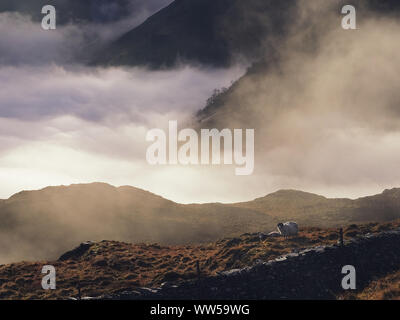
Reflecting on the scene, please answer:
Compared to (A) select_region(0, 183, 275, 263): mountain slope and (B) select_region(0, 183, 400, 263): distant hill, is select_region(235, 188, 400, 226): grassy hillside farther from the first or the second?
(A) select_region(0, 183, 275, 263): mountain slope

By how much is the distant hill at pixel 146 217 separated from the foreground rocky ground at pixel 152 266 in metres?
67.9

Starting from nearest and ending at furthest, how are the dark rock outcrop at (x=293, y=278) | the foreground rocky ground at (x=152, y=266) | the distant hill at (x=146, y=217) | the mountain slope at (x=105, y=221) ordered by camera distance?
the dark rock outcrop at (x=293, y=278) < the foreground rocky ground at (x=152, y=266) < the distant hill at (x=146, y=217) < the mountain slope at (x=105, y=221)

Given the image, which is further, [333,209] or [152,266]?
[333,209]

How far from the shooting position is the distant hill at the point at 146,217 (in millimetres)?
133625

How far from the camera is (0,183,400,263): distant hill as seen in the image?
133625mm

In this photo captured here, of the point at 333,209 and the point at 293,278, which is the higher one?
the point at 333,209

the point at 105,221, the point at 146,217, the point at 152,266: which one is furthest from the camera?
the point at 105,221

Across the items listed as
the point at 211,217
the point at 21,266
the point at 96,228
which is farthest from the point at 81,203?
the point at 21,266

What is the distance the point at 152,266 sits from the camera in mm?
50656

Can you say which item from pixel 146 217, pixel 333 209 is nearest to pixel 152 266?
pixel 333 209

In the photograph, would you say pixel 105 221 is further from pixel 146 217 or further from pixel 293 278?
pixel 293 278

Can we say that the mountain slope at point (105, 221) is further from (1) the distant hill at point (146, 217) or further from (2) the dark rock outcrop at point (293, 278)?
(2) the dark rock outcrop at point (293, 278)

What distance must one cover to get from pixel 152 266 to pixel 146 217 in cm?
11327

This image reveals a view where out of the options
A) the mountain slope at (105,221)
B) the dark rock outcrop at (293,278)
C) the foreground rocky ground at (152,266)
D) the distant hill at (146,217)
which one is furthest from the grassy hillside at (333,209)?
the dark rock outcrop at (293,278)
